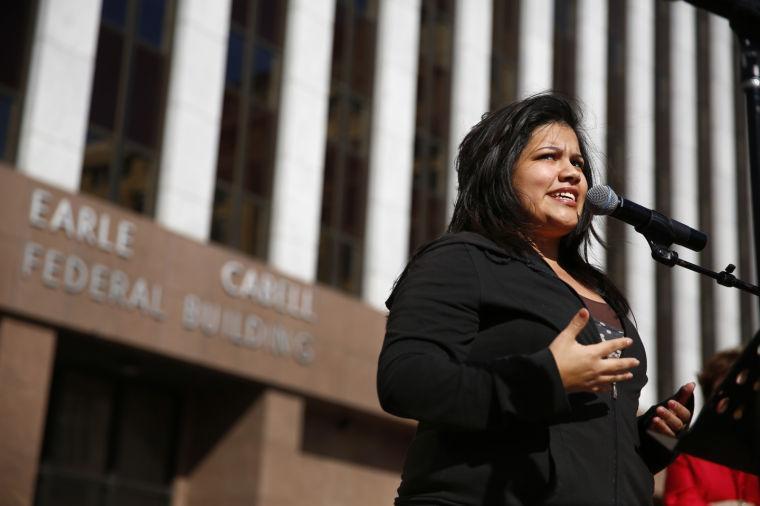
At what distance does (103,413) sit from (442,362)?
1563 centimetres


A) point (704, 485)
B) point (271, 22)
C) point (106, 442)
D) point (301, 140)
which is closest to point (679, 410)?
point (704, 485)

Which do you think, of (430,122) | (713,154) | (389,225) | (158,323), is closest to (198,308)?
(158,323)

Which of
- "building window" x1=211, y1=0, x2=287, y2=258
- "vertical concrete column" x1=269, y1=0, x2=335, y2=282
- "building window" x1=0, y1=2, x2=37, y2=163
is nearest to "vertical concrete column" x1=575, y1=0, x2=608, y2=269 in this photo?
"vertical concrete column" x1=269, y1=0, x2=335, y2=282

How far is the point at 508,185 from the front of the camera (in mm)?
3135

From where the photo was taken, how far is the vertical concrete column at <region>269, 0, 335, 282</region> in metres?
18.4

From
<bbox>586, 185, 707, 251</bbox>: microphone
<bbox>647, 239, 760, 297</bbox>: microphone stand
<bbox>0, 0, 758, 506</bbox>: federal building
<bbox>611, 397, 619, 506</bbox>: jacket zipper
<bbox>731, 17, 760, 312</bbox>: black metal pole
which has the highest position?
<bbox>0, 0, 758, 506</bbox>: federal building

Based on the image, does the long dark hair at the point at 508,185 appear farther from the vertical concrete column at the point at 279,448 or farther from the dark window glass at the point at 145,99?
the vertical concrete column at the point at 279,448

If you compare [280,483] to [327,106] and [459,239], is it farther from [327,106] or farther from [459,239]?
[459,239]

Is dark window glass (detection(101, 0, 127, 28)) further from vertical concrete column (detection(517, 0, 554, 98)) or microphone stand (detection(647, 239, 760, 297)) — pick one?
microphone stand (detection(647, 239, 760, 297))

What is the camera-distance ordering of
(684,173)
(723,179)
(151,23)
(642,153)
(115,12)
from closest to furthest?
(115,12) < (151,23) < (642,153) < (684,173) < (723,179)

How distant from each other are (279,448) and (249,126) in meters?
4.80

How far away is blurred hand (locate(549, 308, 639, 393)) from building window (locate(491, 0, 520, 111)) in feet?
67.8

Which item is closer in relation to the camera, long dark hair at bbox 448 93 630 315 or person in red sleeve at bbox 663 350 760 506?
long dark hair at bbox 448 93 630 315

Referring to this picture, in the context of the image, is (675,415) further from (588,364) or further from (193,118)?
(193,118)
